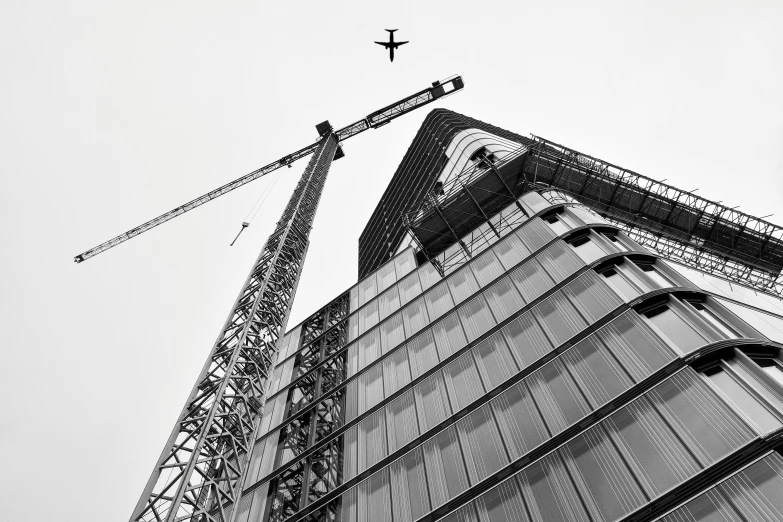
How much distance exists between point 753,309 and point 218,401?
21.3m

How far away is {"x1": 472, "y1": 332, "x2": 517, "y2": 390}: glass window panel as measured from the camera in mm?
18453

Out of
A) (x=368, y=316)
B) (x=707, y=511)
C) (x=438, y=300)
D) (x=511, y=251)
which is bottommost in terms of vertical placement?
(x=707, y=511)

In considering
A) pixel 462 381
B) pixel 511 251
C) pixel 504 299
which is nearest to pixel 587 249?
pixel 504 299

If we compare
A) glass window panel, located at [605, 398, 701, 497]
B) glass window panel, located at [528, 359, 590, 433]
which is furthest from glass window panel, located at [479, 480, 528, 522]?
glass window panel, located at [605, 398, 701, 497]

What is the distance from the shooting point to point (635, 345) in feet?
49.9

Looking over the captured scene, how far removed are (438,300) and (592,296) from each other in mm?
9517

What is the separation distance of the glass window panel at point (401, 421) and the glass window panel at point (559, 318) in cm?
622

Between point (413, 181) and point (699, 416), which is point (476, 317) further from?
point (413, 181)

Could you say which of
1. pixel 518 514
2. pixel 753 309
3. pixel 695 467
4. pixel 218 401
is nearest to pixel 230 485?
pixel 218 401

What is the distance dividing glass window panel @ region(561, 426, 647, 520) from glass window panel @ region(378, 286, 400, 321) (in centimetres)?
1589

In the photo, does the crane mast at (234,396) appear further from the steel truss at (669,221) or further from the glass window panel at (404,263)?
the steel truss at (669,221)

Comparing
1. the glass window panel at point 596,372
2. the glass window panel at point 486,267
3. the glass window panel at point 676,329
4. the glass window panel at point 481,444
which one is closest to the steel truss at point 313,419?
the glass window panel at point 481,444

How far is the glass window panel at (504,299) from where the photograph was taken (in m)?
21.1

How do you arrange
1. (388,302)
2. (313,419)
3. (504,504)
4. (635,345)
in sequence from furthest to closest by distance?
(388,302) < (313,419) < (635,345) < (504,504)
